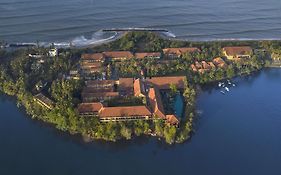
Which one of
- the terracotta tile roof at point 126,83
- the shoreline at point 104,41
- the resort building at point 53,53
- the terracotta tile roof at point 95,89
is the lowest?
the terracotta tile roof at point 95,89

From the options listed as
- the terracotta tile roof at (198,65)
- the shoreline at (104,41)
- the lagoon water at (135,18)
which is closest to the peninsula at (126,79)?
the terracotta tile roof at (198,65)

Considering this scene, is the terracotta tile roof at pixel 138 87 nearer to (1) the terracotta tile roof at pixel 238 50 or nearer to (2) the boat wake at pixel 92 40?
(2) the boat wake at pixel 92 40

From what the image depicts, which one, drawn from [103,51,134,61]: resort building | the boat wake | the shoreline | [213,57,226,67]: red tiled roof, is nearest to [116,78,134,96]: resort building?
[103,51,134,61]: resort building

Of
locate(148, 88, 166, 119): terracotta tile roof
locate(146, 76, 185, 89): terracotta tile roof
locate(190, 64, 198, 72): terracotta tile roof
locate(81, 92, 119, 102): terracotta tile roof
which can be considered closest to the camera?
locate(148, 88, 166, 119): terracotta tile roof

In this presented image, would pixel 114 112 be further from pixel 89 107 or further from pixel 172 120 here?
pixel 172 120

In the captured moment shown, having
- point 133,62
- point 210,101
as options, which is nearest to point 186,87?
point 210,101

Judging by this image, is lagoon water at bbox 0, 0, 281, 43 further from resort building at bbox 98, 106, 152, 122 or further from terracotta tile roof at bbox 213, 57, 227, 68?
resort building at bbox 98, 106, 152, 122

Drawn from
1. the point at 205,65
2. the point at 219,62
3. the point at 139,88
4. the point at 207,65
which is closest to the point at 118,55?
the point at 139,88

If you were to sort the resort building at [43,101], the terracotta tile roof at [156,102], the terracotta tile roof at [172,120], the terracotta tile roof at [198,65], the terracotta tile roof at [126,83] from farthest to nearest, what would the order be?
the terracotta tile roof at [198,65] < the terracotta tile roof at [126,83] < the resort building at [43,101] < the terracotta tile roof at [156,102] < the terracotta tile roof at [172,120]
